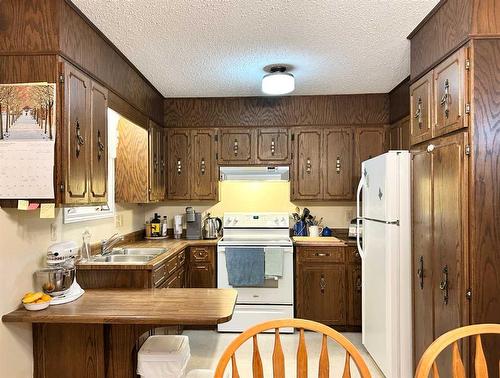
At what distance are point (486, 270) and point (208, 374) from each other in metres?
1.59

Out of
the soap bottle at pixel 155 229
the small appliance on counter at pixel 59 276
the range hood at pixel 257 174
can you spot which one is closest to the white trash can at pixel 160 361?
the small appliance on counter at pixel 59 276

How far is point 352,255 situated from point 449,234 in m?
1.74

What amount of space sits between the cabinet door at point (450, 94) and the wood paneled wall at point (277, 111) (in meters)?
1.76

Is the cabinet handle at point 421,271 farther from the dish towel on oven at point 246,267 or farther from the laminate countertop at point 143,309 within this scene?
the dish towel on oven at point 246,267

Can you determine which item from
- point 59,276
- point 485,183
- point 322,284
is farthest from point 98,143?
point 322,284

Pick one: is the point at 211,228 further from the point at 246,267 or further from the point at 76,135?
the point at 76,135

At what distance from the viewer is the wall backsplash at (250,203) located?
412cm

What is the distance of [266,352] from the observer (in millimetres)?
3062

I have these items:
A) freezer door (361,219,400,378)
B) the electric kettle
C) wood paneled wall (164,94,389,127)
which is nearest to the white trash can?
freezer door (361,219,400,378)

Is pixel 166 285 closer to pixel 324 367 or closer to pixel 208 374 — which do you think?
pixel 208 374

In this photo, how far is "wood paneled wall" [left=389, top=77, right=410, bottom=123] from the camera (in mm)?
3227

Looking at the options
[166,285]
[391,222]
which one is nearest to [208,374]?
[166,285]

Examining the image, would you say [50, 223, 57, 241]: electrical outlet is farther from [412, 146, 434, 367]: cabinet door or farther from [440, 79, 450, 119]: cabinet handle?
[440, 79, 450, 119]: cabinet handle

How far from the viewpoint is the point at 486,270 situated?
1.67m
